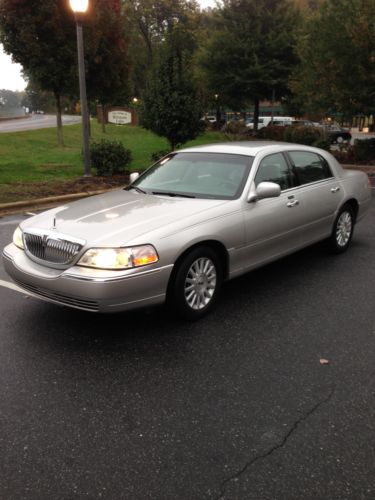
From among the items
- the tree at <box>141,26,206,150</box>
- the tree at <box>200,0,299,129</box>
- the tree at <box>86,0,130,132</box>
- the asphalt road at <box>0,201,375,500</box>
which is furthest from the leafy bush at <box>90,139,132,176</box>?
the tree at <box>200,0,299,129</box>

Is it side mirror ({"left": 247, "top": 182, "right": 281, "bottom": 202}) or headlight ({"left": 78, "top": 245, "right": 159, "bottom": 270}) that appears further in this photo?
side mirror ({"left": 247, "top": 182, "right": 281, "bottom": 202})

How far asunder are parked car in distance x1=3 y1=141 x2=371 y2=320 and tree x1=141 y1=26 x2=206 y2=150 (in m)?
7.76

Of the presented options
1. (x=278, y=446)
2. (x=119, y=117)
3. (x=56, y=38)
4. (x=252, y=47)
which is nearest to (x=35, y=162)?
(x=119, y=117)

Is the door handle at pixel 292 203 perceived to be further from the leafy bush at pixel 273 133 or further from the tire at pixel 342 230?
the leafy bush at pixel 273 133

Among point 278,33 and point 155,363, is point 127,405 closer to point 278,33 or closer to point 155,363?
point 155,363

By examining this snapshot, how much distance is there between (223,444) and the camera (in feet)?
8.73

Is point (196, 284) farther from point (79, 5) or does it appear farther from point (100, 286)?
point (79, 5)

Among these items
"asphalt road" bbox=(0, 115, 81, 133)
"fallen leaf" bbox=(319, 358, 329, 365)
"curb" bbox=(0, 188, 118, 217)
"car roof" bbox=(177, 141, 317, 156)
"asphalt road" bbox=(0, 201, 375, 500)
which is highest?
"asphalt road" bbox=(0, 115, 81, 133)

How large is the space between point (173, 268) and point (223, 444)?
1628 millimetres

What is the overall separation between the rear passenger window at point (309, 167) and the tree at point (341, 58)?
1041cm

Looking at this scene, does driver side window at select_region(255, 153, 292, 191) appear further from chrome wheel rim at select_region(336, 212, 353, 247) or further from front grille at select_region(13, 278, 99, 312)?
front grille at select_region(13, 278, 99, 312)

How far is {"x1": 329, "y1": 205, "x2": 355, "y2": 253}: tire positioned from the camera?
6.08m

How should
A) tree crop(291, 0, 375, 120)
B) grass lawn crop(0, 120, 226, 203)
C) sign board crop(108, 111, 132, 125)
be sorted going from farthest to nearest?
sign board crop(108, 111, 132, 125) < tree crop(291, 0, 375, 120) < grass lawn crop(0, 120, 226, 203)

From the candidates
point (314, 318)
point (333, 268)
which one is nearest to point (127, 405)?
point (314, 318)
